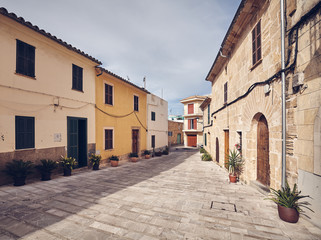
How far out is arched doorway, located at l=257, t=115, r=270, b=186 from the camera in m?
5.38

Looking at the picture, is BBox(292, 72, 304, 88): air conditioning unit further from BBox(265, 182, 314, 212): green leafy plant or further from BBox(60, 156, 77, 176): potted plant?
BBox(60, 156, 77, 176): potted plant

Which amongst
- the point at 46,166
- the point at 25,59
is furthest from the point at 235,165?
the point at 25,59

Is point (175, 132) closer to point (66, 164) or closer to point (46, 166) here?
point (66, 164)

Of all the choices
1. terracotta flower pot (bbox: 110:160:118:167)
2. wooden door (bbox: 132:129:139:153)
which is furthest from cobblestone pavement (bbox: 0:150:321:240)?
wooden door (bbox: 132:129:139:153)

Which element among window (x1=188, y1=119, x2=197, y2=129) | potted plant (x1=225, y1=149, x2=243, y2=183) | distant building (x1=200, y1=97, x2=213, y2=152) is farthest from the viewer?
window (x1=188, y1=119, x2=197, y2=129)

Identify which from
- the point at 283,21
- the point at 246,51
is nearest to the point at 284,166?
the point at 283,21

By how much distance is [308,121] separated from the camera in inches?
138

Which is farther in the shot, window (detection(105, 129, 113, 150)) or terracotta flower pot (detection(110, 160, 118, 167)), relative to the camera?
window (detection(105, 129, 113, 150))

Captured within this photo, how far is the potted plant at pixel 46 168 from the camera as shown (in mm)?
6480

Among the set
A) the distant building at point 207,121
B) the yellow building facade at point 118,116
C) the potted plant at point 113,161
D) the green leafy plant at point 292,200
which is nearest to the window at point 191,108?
the distant building at point 207,121

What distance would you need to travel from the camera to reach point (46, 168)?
6531mm

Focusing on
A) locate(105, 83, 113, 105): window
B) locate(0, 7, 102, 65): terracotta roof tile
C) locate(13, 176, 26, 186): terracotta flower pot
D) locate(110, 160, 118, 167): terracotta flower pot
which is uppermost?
locate(0, 7, 102, 65): terracotta roof tile

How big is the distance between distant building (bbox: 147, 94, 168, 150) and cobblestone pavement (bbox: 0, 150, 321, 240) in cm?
1072

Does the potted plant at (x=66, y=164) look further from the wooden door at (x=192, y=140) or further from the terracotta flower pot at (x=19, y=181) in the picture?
the wooden door at (x=192, y=140)
